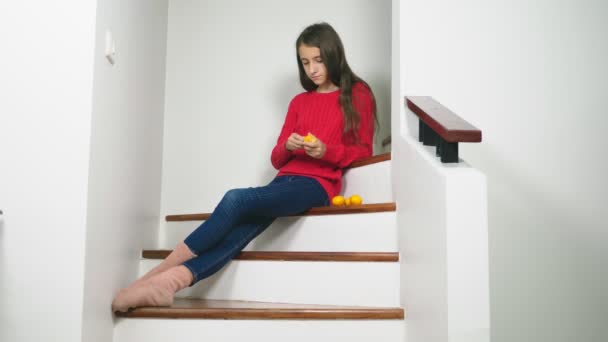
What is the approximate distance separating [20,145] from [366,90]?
141cm

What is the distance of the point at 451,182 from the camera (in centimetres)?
116

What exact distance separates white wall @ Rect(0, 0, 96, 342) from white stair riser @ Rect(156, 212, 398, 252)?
0.82 meters

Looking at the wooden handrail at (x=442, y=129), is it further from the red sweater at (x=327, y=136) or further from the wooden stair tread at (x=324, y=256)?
the red sweater at (x=327, y=136)

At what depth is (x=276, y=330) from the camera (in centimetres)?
152

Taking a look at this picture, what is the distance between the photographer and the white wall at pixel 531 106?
5.63 ft

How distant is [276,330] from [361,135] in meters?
0.98

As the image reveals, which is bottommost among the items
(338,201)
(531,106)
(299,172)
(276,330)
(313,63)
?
(276,330)

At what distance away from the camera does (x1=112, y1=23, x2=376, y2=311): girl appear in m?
1.65

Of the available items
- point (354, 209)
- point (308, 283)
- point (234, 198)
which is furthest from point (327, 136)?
point (308, 283)

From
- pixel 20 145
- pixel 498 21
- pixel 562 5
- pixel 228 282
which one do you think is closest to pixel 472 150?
pixel 498 21

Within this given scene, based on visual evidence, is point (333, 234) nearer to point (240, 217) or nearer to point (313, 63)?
point (240, 217)

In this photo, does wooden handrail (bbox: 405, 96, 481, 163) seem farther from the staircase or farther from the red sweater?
the red sweater

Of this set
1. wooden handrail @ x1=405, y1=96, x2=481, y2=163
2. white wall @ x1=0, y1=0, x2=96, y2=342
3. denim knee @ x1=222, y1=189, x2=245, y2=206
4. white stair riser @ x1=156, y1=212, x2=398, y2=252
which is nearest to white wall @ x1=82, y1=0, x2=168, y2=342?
white wall @ x1=0, y1=0, x2=96, y2=342

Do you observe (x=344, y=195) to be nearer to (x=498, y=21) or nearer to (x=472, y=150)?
(x=472, y=150)
